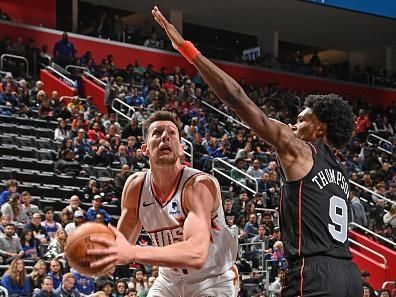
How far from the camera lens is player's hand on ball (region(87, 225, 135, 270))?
12.5 feet

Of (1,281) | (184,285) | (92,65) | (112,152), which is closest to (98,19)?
(92,65)

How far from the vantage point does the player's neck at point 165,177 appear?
5.51 metres

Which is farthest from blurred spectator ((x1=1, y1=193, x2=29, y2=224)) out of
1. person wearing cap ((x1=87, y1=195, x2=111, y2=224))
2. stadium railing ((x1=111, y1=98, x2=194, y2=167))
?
stadium railing ((x1=111, y1=98, x2=194, y2=167))

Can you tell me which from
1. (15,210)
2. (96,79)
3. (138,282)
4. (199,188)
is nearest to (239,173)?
(96,79)

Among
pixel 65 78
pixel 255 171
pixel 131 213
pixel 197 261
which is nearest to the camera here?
pixel 197 261

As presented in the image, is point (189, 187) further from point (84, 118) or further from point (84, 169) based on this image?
point (84, 118)

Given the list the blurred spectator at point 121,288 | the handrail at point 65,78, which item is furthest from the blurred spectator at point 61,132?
the blurred spectator at point 121,288

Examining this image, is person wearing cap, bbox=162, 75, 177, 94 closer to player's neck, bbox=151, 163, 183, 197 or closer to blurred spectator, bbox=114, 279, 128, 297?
blurred spectator, bbox=114, 279, 128, 297

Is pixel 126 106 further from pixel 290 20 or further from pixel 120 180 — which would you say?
pixel 290 20

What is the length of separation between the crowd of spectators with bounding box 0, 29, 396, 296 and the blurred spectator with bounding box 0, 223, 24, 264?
0.02 metres

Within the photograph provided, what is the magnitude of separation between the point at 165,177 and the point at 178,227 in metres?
0.37

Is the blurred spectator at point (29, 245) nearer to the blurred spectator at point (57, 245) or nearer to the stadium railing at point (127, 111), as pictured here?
the blurred spectator at point (57, 245)

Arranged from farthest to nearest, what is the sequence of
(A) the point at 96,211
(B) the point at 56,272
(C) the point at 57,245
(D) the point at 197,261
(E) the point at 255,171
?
(E) the point at 255,171 < (A) the point at 96,211 < (C) the point at 57,245 < (B) the point at 56,272 < (D) the point at 197,261

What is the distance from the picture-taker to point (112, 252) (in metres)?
3.79
